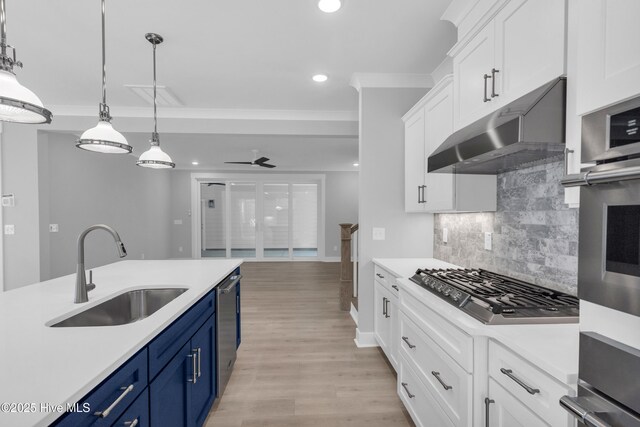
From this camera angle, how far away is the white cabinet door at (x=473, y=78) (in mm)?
1657

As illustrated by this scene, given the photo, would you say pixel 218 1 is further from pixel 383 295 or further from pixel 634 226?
pixel 383 295

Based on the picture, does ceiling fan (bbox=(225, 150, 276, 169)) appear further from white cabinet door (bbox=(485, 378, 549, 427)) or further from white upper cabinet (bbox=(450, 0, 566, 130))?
white cabinet door (bbox=(485, 378, 549, 427))

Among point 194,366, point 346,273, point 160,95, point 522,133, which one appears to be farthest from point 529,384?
point 160,95

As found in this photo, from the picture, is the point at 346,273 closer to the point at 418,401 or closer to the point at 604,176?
the point at 418,401

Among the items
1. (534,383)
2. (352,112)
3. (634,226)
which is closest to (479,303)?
(534,383)

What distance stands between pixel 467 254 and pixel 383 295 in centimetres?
78

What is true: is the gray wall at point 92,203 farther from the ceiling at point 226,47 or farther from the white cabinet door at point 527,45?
the white cabinet door at point 527,45

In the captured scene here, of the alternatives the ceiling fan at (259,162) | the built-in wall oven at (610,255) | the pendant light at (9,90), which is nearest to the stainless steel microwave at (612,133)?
the built-in wall oven at (610,255)

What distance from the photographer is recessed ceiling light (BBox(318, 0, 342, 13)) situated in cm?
195

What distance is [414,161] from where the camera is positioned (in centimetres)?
279

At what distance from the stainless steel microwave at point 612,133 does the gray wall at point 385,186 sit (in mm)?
2314

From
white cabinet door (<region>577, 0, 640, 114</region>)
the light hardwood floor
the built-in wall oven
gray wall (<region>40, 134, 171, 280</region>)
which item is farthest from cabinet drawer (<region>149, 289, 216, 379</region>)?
gray wall (<region>40, 134, 171, 280</region>)

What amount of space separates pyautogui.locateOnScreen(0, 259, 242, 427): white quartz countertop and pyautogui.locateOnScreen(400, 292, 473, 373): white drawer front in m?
1.21

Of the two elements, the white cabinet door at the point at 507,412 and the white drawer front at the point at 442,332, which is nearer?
the white cabinet door at the point at 507,412
